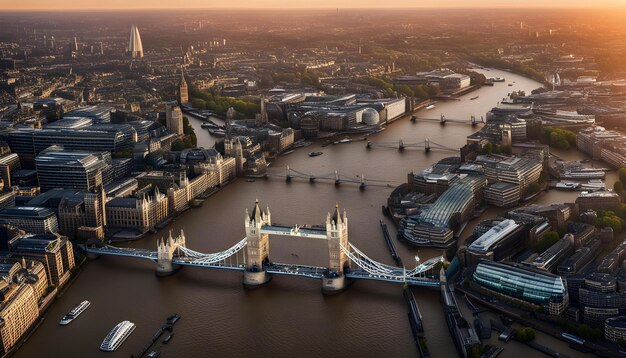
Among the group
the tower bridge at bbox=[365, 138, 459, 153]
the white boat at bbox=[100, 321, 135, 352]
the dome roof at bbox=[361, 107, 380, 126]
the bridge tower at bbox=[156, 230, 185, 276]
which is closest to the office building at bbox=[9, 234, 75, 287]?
the bridge tower at bbox=[156, 230, 185, 276]

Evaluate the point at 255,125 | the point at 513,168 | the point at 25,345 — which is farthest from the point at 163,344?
the point at 255,125

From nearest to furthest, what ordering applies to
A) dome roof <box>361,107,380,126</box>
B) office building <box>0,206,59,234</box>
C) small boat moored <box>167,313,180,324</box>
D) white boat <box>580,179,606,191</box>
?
1. small boat moored <box>167,313,180,324</box>
2. office building <box>0,206,59,234</box>
3. white boat <box>580,179,606,191</box>
4. dome roof <box>361,107,380,126</box>

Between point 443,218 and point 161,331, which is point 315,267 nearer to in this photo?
point 161,331

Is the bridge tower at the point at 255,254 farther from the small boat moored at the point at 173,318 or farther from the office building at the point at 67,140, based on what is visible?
the office building at the point at 67,140

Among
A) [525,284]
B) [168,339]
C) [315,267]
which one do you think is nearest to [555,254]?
[525,284]

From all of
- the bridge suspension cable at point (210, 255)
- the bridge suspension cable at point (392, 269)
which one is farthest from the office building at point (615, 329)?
the bridge suspension cable at point (210, 255)

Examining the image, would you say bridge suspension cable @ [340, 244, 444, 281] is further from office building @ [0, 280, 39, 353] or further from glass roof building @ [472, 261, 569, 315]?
office building @ [0, 280, 39, 353]

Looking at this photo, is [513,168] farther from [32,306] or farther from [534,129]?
[32,306]

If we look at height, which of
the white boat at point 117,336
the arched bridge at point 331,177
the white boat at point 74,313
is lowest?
the arched bridge at point 331,177
